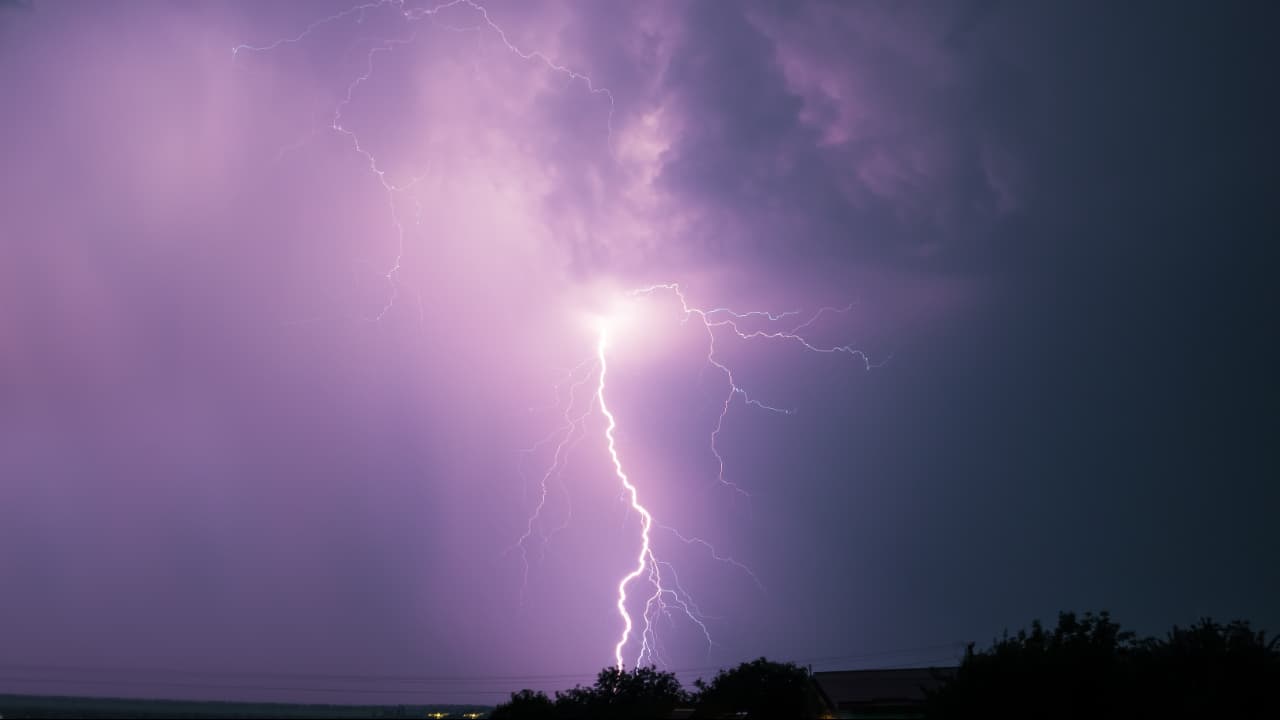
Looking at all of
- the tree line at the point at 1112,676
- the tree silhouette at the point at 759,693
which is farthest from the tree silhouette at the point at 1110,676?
the tree silhouette at the point at 759,693

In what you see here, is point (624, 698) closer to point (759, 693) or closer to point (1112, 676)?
point (759, 693)

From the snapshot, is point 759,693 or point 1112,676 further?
point 759,693

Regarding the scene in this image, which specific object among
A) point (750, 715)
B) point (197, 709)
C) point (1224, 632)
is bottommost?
point (197, 709)

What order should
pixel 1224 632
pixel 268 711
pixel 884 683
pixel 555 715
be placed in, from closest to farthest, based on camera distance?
1. pixel 1224 632
2. pixel 884 683
3. pixel 555 715
4. pixel 268 711

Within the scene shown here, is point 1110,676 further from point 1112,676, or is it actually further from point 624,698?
point 624,698

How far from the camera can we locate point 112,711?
219 feet

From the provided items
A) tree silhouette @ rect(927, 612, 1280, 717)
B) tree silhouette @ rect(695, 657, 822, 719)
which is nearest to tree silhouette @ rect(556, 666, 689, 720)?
tree silhouette @ rect(695, 657, 822, 719)

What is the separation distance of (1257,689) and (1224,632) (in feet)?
9.67

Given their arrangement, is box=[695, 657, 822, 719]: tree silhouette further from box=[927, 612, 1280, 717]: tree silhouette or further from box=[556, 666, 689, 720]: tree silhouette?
box=[927, 612, 1280, 717]: tree silhouette

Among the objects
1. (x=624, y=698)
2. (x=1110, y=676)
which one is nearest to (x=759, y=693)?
(x=624, y=698)

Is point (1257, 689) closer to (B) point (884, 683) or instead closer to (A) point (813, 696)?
(B) point (884, 683)

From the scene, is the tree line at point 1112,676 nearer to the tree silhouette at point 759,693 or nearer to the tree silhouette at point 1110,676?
the tree silhouette at point 1110,676

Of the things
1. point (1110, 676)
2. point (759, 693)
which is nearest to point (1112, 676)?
point (1110, 676)

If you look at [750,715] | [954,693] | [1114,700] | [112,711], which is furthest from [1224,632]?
[112,711]
